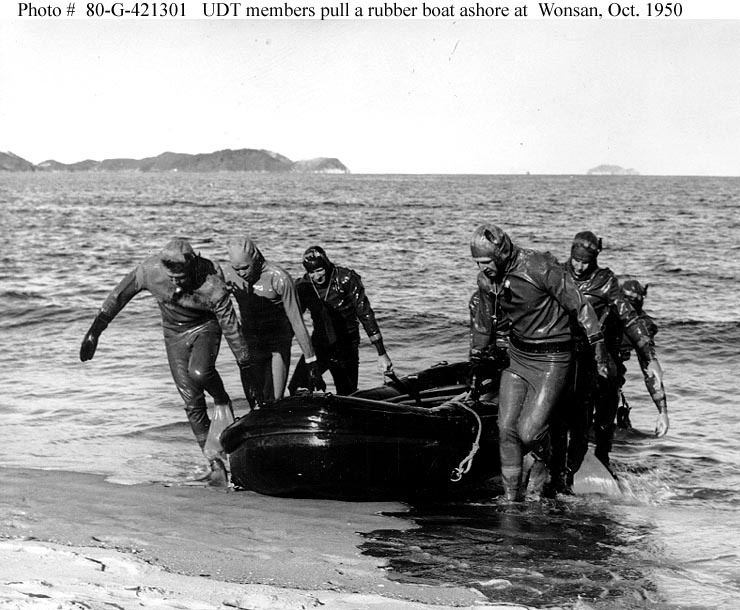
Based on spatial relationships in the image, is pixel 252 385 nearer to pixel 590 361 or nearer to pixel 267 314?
pixel 267 314

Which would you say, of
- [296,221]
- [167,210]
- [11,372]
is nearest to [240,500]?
[11,372]

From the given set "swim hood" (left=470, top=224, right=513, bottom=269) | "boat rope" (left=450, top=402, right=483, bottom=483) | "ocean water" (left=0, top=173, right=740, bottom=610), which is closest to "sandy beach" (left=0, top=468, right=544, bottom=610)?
"ocean water" (left=0, top=173, right=740, bottom=610)

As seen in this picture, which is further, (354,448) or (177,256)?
(177,256)

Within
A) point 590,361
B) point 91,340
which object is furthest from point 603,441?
point 91,340

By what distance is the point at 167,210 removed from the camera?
172 ft

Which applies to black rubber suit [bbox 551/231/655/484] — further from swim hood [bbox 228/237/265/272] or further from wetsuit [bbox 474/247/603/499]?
swim hood [bbox 228/237/265/272]

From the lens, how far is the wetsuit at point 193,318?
7.00 metres

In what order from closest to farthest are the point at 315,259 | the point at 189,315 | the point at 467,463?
the point at 467,463 → the point at 189,315 → the point at 315,259

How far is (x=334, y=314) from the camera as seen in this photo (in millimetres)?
8273

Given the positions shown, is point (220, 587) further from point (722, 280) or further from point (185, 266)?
point (722, 280)

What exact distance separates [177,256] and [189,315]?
0.62 m

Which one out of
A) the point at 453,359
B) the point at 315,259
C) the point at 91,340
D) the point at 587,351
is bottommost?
the point at 453,359

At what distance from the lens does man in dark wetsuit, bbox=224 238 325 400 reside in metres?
7.22

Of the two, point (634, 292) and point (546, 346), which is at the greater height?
point (634, 292)
